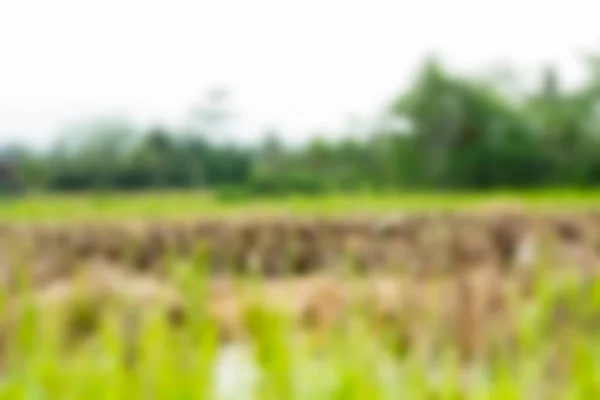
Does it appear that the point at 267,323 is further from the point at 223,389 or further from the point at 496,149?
the point at 496,149

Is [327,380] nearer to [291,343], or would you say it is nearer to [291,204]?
[291,343]

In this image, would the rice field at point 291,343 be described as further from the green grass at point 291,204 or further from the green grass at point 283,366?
the green grass at point 291,204

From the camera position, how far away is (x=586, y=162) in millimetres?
7578

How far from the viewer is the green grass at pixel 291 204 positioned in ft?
17.5

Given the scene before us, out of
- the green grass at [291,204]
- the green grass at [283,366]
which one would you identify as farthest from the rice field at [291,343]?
the green grass at [291,204]

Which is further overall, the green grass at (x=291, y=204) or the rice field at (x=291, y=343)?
the green grass at (x=291, y=204)

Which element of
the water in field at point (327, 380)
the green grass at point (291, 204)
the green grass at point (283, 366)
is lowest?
the green grass at point (291, 204)

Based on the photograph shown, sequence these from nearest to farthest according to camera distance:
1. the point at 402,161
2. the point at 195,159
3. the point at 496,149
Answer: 1. the point at 195,159
2. the point at 402,161
3. the point at 496,149

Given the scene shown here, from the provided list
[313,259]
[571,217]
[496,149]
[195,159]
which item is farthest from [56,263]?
[496,149]

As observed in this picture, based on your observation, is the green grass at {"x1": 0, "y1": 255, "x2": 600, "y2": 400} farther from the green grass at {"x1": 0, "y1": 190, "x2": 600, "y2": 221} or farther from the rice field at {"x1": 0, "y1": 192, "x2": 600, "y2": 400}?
the green grass at {"x1": 0, "y1": 190, "x2": 600, "y2": 221}

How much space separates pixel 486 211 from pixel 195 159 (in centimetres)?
399

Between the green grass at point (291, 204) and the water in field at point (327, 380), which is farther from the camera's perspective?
the green grass at point (291, 204)

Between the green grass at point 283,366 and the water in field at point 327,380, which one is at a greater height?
the green grass at point 283,366

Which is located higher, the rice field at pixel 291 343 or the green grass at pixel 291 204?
the rice field at pixel 291 343
